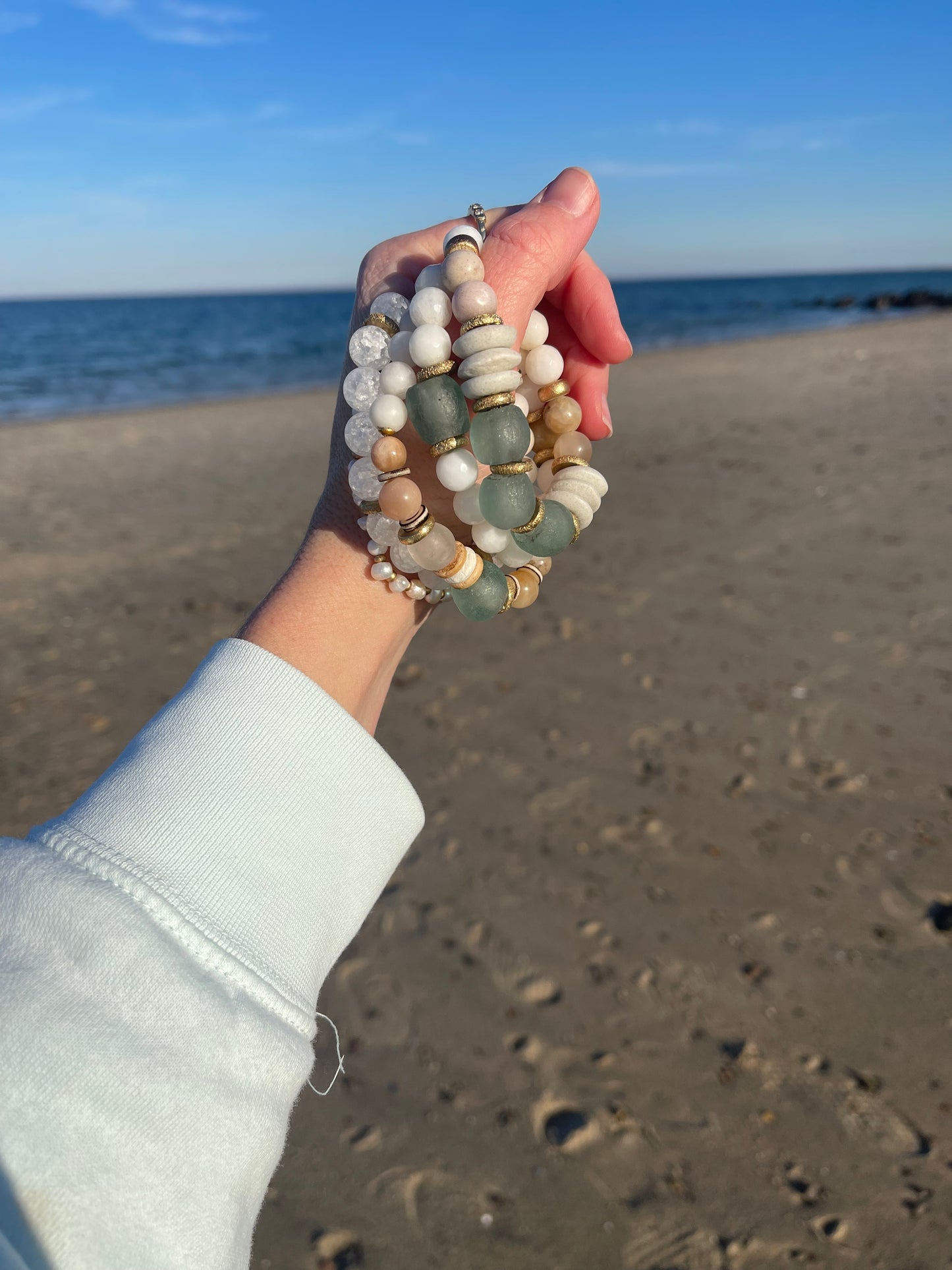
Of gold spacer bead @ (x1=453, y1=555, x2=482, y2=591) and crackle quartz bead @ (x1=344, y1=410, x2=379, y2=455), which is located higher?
crackle quartz bead @ (x1=344, y1=410, x2=379, y2=455)

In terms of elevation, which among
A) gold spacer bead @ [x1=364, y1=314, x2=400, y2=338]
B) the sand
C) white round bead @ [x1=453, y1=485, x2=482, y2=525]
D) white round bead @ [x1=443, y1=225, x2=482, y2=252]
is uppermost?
white round bead @ [x1=443, y1=225, x2=482, y2=252]

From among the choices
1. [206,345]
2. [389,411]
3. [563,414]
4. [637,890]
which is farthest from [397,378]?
[206,345]

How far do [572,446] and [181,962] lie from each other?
1075 mm

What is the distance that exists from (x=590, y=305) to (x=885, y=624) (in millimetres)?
3403

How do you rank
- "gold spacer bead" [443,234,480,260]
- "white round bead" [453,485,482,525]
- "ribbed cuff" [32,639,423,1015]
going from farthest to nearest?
"white round bead" [453,485,482,525], "gold spacer bead" [443,234,480,260], "ribbed cuff" [32,639,423,1015]

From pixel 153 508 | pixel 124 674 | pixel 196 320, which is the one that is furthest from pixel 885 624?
pixel 196 320

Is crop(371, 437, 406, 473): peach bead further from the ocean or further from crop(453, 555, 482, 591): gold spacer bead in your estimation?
the ocean

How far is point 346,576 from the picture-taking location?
1230 millimetres

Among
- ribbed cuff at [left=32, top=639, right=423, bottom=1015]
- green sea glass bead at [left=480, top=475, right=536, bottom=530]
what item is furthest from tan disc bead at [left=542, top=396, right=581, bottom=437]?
ribbed cuff at [left=32, top=639, right=423, bottom=1015]

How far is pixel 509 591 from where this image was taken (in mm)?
1424

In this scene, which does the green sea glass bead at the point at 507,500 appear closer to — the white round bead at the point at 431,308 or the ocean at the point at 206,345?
the white round bead at the point at 431,308

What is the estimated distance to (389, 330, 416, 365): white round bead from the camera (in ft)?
4.06

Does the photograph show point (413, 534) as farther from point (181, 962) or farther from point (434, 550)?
point (181, 962)

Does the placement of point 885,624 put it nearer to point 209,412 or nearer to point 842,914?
point 842,914
